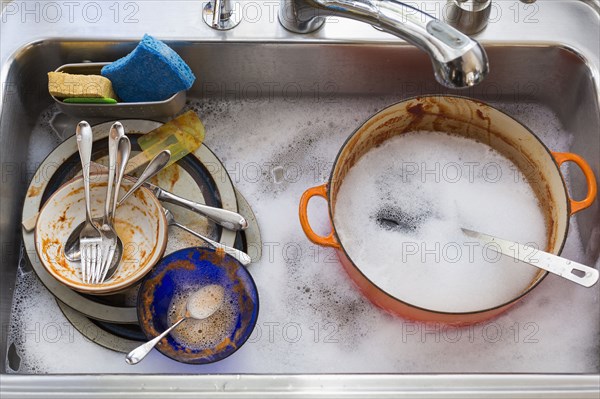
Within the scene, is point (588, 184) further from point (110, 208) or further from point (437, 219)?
point (110, 208)

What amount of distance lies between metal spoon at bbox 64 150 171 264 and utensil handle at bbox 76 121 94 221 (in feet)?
0.11

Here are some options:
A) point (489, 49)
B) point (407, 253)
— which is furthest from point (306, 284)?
point (489, 49)

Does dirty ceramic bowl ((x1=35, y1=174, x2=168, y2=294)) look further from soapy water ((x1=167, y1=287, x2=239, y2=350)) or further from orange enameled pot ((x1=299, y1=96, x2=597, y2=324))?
orange enameled pot ((x1=299, y1=96, x2=597, y2=324))

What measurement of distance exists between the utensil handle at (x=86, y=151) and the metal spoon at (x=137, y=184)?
35 millimetres

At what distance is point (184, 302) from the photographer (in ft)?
2.35

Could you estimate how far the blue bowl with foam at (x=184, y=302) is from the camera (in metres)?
0.68

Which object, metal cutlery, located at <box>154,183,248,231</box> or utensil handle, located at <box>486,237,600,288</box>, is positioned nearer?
utensil handle, located at <box>486,237,600,288</box>

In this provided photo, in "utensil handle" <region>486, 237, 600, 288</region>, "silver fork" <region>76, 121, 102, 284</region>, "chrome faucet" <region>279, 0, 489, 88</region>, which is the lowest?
"silver fork" <region>76, 121, 102, 284</region>

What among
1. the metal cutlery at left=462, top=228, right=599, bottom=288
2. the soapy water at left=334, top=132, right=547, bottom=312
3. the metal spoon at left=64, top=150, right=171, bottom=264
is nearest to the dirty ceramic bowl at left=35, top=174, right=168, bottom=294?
the metal spoon at left=64, top=150, right=171, bottom=264

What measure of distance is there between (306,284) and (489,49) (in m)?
0.36

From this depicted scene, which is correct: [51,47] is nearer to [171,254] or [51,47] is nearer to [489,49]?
[171,254]

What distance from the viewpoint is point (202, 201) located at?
29.9 inches

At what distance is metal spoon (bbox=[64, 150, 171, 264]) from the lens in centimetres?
72

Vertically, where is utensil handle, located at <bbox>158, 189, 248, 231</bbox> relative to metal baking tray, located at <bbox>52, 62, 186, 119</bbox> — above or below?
below
